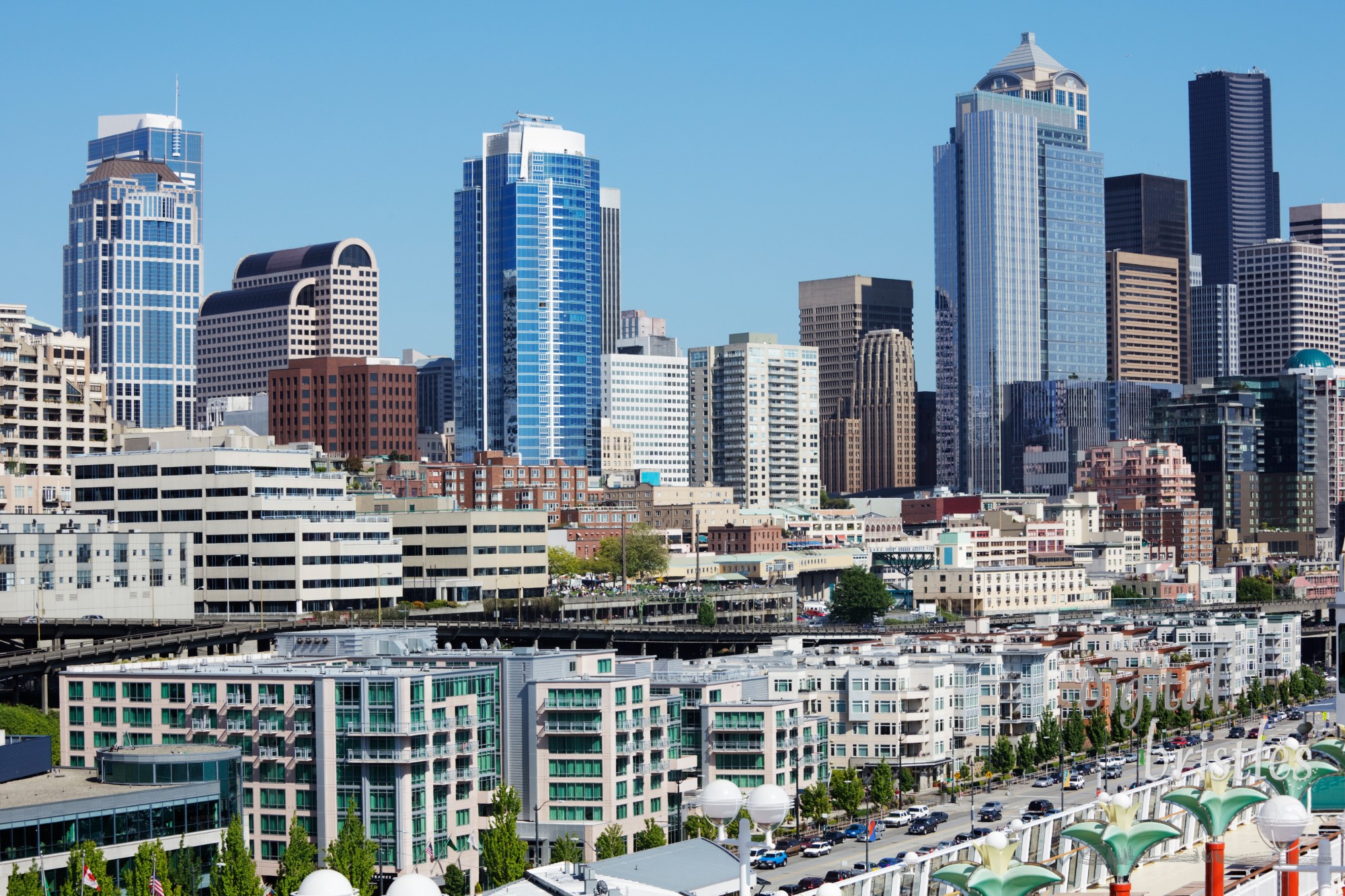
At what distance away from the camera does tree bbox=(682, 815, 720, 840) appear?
100m

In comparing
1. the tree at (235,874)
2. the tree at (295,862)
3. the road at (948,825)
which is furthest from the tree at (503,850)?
the tree at (235,874)

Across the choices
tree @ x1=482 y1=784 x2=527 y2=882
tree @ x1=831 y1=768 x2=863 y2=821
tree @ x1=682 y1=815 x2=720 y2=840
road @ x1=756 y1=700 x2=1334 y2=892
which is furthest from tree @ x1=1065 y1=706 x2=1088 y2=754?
tree @ x1=482 y1=784 x2=527 y2=882

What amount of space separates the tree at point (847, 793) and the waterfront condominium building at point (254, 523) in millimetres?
74813

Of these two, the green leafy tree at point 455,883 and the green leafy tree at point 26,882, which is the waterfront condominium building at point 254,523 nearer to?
the green leafy tree at point 455,883

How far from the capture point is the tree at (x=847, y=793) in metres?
116

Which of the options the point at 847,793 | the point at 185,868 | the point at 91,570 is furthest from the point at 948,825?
the point at 91,570

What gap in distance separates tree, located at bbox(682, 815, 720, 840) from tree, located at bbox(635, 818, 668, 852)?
1274 millimetres

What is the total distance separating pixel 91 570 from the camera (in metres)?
167

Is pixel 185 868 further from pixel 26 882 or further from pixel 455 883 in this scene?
pixel 455 883

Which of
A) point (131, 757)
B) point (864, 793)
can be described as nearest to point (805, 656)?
point (864, 793)

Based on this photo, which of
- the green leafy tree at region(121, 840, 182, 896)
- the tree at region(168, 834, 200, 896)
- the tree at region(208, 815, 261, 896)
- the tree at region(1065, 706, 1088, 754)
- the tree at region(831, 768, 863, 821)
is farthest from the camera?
the tree at region(1065, 706, 1088, 754)

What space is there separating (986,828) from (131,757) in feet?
143

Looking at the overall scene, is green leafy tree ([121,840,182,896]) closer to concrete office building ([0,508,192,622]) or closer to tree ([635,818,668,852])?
tree ([635,818,668,852])

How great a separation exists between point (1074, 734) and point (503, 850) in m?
62.6
